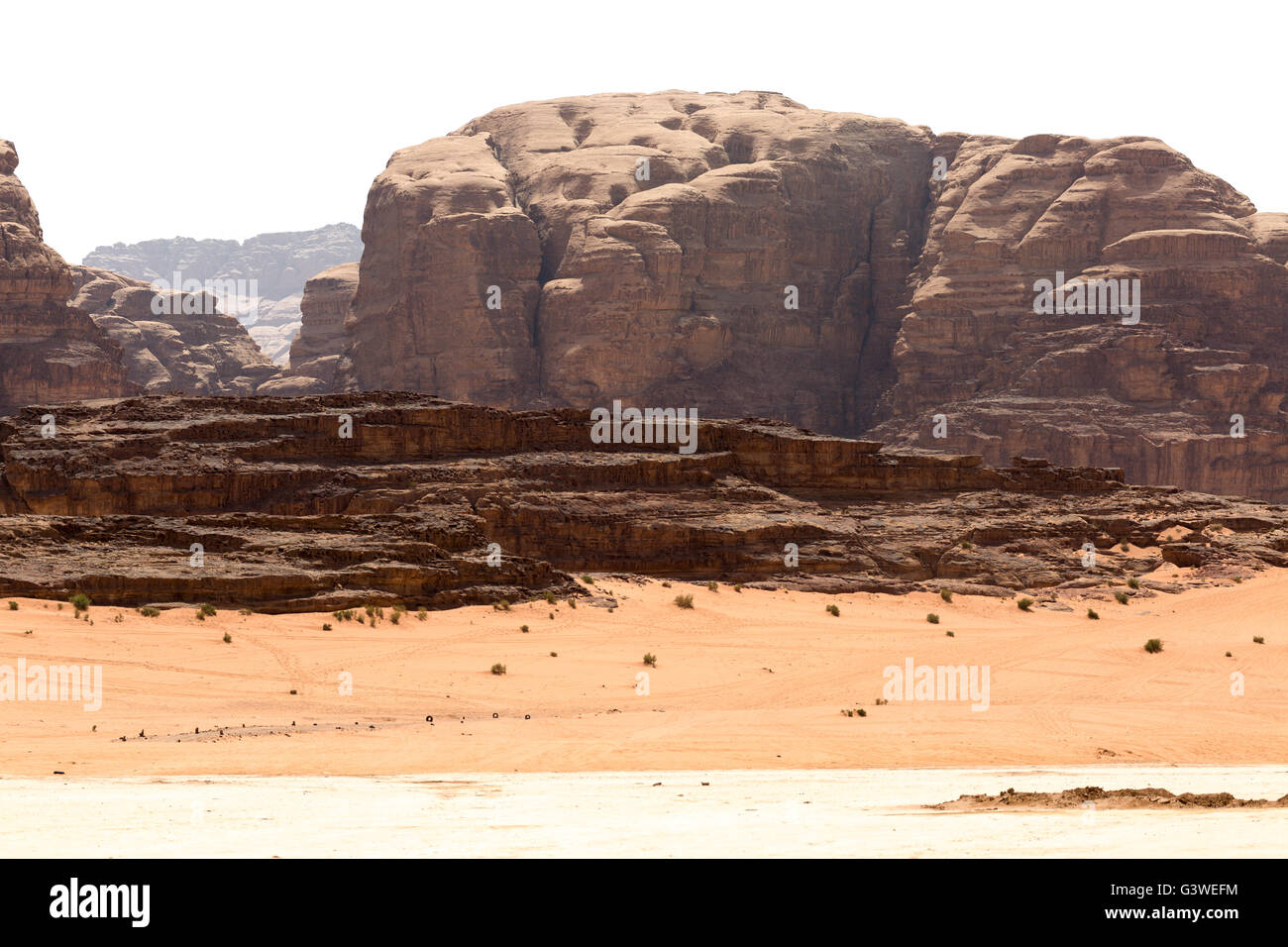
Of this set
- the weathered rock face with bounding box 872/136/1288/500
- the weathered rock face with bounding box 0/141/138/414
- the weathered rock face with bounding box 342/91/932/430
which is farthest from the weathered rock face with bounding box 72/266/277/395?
the weathered rock face with bounding box 872/136/1288/500

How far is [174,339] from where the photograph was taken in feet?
373

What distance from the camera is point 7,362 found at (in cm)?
8712

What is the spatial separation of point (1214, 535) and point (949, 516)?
8545mm

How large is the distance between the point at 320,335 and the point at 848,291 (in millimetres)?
49387

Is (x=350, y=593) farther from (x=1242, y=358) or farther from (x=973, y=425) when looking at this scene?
(x=1242, y=358)

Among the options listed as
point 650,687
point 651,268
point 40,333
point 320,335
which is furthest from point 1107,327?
point 40,333

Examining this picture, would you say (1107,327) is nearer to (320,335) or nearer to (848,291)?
(848,291)

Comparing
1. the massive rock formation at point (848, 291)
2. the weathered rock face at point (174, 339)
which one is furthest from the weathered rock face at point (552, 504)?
the weathered rock face at point (174, 339)

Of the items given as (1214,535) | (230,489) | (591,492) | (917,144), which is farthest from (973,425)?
(230,489)

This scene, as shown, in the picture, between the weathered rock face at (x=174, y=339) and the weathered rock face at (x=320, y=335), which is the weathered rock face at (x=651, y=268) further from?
the weathered rock face at (x=174, y=339)

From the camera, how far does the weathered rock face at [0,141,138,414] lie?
283 feet

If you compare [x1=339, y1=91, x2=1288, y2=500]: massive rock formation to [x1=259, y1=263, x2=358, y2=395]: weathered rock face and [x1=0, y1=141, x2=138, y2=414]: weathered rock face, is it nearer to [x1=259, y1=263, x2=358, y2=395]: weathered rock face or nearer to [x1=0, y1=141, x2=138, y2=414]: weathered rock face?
[x1=259, y1=263, x2=358, y2=395]: weathered rock face

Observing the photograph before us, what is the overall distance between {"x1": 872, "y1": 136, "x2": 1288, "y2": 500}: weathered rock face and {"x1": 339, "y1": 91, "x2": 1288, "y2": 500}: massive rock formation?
0.61ft

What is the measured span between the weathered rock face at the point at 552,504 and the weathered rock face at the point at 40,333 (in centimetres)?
4969
